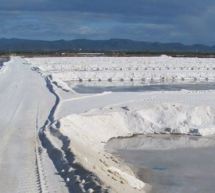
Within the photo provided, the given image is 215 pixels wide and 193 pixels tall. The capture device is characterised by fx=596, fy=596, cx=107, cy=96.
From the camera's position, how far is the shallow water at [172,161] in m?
12.9

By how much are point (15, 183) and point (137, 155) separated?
625 cm

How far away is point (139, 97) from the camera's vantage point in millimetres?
25172

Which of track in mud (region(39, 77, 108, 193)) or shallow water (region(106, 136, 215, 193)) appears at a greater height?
track in mud (region(39, 77, 108, 193))

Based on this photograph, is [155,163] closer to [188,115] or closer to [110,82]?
[188,115]

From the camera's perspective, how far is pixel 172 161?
15602 mm

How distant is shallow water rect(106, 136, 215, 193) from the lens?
12875 millimetres

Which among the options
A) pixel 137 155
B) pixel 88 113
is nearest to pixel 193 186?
pixel 137 155

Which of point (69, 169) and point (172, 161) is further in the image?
point (172, 161)

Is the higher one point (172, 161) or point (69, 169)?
point (69, 169)

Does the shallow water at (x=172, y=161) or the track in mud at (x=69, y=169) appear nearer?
the track in mud at (x=69, y=169)

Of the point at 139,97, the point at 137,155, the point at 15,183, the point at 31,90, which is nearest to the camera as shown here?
the point at 15,183

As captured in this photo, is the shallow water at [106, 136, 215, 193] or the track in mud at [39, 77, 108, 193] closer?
the track in mud at [39, 77, 108, 193]

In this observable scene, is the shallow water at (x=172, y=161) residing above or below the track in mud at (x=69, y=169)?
below

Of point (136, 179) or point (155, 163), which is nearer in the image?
point (136, 179)
